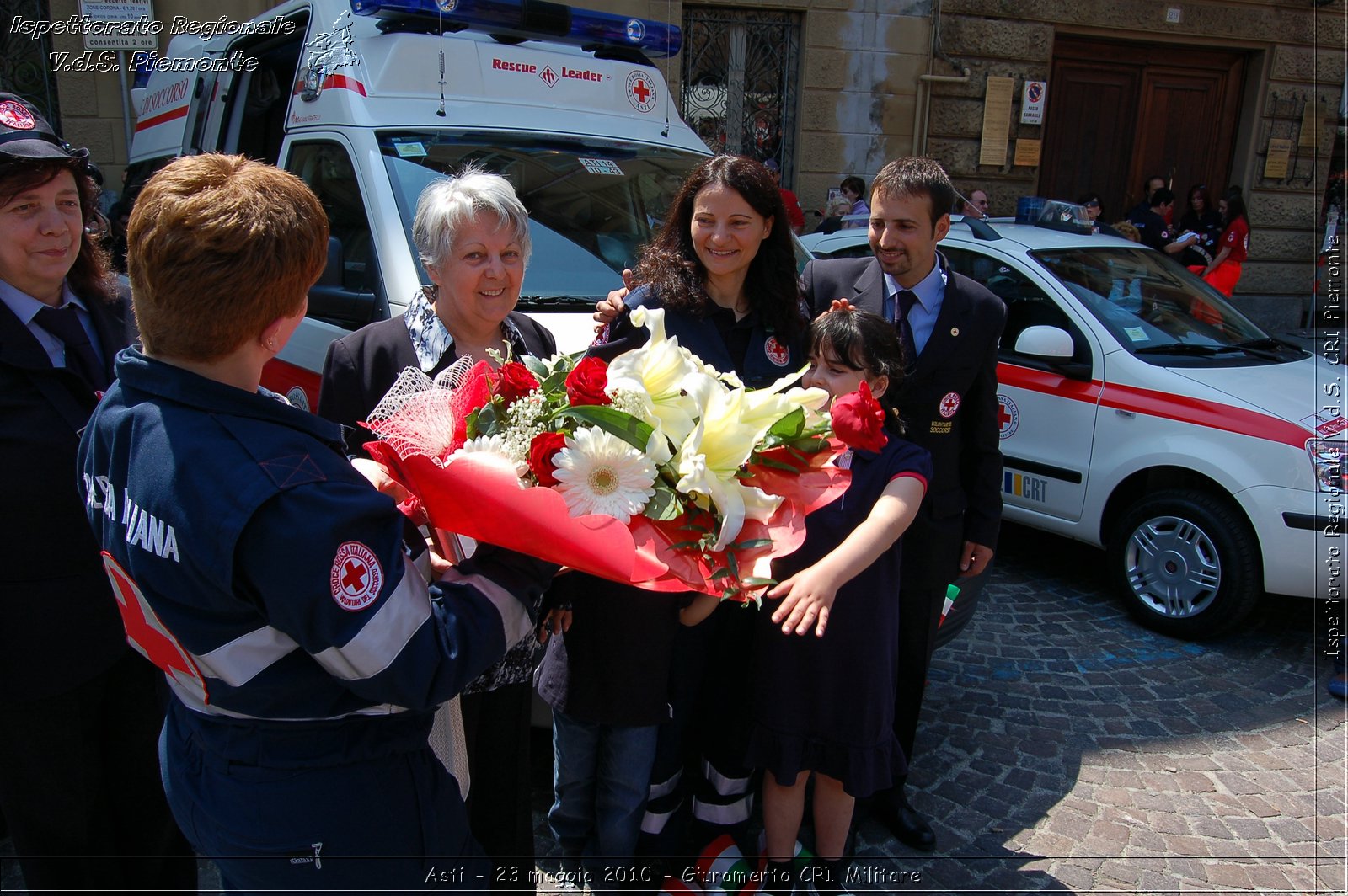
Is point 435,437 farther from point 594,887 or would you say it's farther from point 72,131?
point 72,131

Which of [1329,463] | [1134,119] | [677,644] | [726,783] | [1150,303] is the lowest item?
[726,783]

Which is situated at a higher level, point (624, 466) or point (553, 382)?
point (553, 382)

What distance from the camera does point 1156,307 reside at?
5.47 meters

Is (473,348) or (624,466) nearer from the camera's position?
(624,466)

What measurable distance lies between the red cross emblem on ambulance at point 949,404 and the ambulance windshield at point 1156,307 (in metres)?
2.63

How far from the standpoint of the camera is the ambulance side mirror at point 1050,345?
5023 mm

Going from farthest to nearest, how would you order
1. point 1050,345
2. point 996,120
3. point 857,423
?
point 996,120, point 1050,345, point 857,423

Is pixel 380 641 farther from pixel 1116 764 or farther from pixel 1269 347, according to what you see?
pixel 1269 347

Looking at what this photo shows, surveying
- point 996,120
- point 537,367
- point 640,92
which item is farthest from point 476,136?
point 996,120

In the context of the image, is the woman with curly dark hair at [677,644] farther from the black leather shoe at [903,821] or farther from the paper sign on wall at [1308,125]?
the paper sign on wall at [1308,125]

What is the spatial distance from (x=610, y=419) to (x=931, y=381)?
174 cm

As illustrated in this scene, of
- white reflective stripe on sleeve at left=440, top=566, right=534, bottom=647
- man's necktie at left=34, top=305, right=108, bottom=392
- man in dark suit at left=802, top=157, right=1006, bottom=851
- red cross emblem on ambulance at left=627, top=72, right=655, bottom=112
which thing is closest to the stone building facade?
red cross emblem on ambulance at left=627, top=72, right=655, bottom=112

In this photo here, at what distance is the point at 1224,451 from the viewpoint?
4652 millimetres

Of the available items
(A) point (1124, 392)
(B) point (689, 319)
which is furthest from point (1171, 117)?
(B) point (689, 319)
